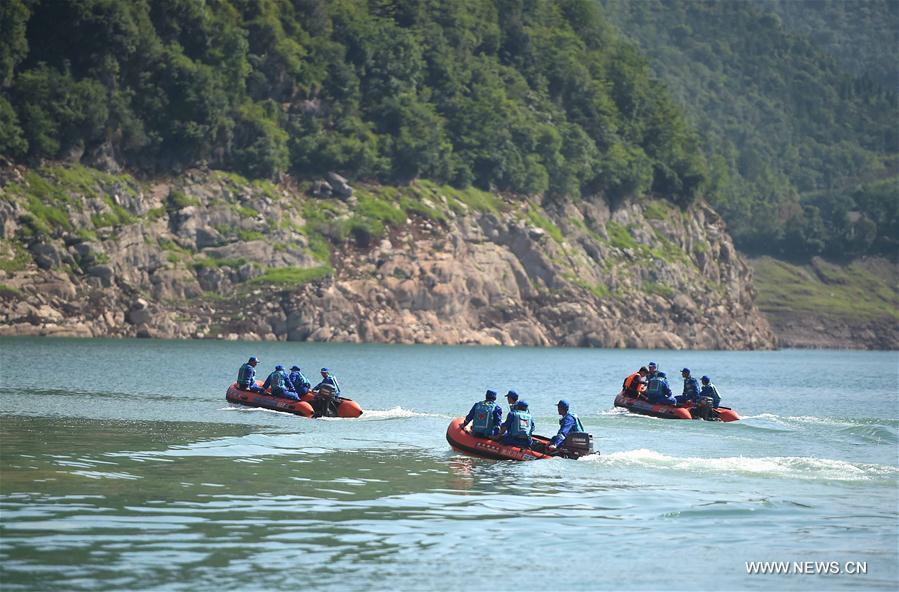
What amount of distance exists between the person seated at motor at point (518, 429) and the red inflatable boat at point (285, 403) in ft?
42.8

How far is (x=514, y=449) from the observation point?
133ft

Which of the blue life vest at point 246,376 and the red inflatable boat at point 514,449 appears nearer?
the red inflatable boat at point 514,449

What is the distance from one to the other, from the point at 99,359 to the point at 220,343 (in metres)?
29.7

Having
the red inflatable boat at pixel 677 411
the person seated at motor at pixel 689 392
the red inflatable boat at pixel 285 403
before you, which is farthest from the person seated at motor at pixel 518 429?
the person seated at motor at pixel 689 392

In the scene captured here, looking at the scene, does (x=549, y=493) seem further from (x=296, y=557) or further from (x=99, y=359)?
(x=99, y=359)

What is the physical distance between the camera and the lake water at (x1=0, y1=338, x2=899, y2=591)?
82.3 ft

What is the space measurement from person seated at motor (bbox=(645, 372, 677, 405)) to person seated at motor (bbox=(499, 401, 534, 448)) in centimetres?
1834

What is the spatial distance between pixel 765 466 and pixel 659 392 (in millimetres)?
18118

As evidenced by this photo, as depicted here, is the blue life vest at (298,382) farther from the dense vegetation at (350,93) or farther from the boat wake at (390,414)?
the dense vegetation at (350,93)

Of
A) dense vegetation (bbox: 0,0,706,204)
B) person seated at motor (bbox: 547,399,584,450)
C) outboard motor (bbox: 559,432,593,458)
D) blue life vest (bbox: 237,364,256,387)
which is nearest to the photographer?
outboard motor (bbox: 559,432,593,458)

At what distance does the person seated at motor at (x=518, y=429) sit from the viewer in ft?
133

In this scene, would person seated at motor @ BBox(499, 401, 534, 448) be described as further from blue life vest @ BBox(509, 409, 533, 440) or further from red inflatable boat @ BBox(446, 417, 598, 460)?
red inflatable boat @ BBox(446, 417, 598, 460)

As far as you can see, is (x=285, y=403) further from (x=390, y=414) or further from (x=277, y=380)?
(x=390, y=414)

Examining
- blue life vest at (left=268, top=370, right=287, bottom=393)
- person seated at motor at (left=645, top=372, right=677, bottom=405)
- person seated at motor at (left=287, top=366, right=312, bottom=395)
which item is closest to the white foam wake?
person seated at motor at (left=287, top=366, right=312, bottom=395)
